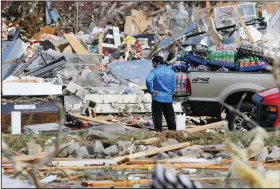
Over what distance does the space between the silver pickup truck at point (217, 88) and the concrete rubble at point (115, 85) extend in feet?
1.26

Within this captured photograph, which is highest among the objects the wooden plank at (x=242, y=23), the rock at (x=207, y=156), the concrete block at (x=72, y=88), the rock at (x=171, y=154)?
the wooden plank at (x=242, y=23)

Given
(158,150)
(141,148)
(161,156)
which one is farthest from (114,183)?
(141,148)

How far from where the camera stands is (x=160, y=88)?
49.3 ft

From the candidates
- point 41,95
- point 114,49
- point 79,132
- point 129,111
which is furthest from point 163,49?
point 79,132

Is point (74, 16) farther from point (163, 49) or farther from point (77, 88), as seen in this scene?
point (77, 88)

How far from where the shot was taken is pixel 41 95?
16938 millimetres

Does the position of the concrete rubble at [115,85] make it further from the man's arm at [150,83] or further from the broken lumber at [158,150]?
the man's arm at [150,83]

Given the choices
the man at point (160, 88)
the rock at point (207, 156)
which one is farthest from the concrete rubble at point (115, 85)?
the man at point (160, 88)

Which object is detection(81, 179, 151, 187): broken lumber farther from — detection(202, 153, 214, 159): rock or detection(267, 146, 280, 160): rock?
detection(267, 146, 280, 160): rock

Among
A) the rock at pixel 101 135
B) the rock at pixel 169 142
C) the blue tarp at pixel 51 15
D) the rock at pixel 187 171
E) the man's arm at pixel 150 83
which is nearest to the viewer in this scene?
the rock at pixel 187 171

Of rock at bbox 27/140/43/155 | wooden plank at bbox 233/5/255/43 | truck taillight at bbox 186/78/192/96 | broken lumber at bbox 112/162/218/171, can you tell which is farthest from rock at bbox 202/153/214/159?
wooden plank at bbox 233/5/255/43

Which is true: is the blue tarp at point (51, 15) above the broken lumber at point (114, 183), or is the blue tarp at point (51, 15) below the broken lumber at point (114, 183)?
above

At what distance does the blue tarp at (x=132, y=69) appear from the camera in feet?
67.9

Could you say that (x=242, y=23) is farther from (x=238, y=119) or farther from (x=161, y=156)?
(x=161, y=156)
